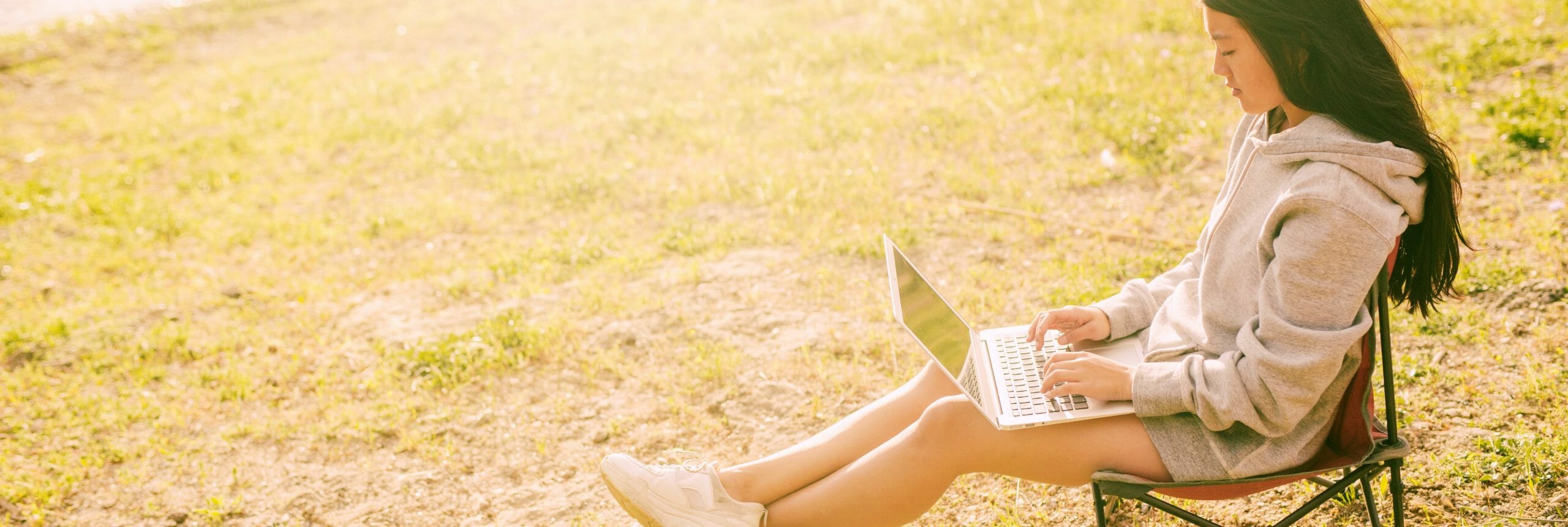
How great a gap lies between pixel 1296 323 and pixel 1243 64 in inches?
21.9

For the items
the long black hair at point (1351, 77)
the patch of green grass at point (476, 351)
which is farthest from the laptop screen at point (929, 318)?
the patch of green grass at point (476, 351)

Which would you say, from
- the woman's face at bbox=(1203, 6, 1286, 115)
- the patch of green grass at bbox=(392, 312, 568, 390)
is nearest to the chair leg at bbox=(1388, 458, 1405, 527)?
the woman's face at bbox=(1203, 6, 1286, 115)

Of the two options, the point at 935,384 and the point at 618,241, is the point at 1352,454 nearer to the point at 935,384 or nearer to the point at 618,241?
the point at 935,384

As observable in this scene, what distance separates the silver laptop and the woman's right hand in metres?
0.04

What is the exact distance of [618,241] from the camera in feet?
16.7

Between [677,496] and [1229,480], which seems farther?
[677,496]

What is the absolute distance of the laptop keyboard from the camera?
2.34 meters

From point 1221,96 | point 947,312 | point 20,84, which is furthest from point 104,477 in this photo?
point 20,84

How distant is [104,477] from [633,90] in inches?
160

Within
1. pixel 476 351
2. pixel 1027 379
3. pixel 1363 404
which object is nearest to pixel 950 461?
pixel 1027 379

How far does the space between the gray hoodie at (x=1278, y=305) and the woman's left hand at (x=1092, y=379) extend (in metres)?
0.03

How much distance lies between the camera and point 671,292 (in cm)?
459

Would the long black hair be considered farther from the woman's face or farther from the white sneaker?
the white sneaker

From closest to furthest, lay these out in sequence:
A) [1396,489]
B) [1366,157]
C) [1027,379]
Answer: [1366,157], [1396,489], [1027,379]
